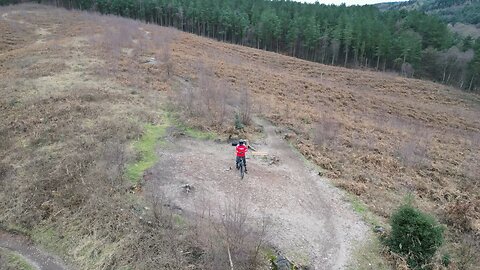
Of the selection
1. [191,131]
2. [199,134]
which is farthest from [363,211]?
[191,131]

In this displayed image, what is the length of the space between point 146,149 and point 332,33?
191 feet

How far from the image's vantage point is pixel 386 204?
53.5ft

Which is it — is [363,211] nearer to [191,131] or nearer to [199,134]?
[199,134]

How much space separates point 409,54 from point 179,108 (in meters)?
52.1

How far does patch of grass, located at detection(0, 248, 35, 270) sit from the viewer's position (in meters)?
13.5

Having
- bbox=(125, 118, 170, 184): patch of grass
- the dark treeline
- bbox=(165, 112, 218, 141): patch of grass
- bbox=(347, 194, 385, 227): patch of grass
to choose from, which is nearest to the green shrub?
bbox=(347, 194, 385, 227): patch of grass

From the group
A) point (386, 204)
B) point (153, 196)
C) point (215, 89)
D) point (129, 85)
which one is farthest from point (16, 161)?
point (386, 204)

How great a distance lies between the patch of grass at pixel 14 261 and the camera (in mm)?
13523

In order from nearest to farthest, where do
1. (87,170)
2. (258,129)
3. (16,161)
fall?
(87,170) → (16,161) → (258,129)

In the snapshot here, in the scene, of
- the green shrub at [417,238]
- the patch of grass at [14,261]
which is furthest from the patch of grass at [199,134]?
the green shrub at [417,238]

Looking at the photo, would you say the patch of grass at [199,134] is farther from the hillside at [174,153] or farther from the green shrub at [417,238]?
the green shrub at [417,238]

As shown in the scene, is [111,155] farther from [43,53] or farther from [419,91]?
[419,91]

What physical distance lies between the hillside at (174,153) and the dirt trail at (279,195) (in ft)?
0.34

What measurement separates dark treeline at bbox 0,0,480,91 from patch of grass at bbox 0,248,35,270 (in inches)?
2495
